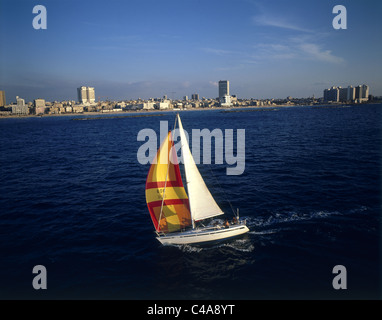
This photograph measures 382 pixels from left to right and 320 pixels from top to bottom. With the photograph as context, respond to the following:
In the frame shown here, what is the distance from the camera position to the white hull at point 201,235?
21266mm

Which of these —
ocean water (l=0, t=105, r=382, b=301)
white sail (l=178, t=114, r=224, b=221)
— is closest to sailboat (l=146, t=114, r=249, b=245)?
white sail (l=178, t=114, r=224, b=221)

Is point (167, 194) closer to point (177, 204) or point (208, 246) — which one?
point (177, 204)

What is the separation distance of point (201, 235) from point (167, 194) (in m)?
4.32

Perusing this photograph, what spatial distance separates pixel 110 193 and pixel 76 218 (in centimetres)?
774

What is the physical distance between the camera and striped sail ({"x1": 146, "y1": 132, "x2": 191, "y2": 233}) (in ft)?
67.3

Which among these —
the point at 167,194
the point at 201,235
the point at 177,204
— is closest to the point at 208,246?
the point at 201,235

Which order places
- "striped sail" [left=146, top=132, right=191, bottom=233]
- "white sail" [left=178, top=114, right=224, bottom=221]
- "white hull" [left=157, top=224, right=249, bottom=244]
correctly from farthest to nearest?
"white hull" [left=157, top=224, right=249, bottom=244]
"white sail" [left=178, top=114, right=224, bottom=221]
"striped sail" [left=146, top=132, right=191, bottom=233]

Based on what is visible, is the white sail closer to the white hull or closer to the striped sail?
the striped sail

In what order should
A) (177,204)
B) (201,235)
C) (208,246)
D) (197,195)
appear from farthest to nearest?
(177,204), (208,246), (197,195), (201,235)

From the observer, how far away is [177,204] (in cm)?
2233

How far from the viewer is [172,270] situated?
19.0 m

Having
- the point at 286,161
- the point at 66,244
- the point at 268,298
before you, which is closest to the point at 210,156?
the point at 286,161

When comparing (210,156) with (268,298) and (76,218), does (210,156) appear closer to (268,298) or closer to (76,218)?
(76,218)
